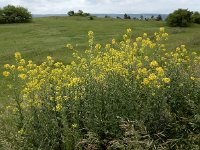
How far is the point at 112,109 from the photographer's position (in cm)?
591

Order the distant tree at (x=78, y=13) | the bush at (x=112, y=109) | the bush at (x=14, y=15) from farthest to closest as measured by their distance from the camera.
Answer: the distant tree at (x=78, y=13) < the bush at (x=14, y=15) < the bush at (x=112, y=109)

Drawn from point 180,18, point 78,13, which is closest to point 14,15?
point 78,13

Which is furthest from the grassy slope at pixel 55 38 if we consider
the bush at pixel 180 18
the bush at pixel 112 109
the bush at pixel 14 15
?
the bush at pixel 112 109

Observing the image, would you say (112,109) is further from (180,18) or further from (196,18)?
(196,18)

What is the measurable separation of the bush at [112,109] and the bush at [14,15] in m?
29.6

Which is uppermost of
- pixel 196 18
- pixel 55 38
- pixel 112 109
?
pixel 112 109

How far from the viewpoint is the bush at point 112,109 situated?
5.72 metres

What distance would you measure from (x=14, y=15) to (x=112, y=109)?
30.9 metres

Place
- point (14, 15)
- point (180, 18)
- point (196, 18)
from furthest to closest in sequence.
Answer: point (14, 15) → point (196, 18) → point (180, 18)

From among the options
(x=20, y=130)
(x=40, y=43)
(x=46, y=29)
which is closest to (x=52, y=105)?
(x=20, y=130)

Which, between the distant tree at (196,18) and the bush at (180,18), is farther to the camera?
the distant tree at (196,18)

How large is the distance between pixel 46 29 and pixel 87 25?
3.27m

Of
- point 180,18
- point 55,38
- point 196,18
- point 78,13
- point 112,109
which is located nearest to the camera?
→ point 112,109

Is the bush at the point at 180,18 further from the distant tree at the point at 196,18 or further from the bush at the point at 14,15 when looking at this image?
the bush at the point at 14,15
